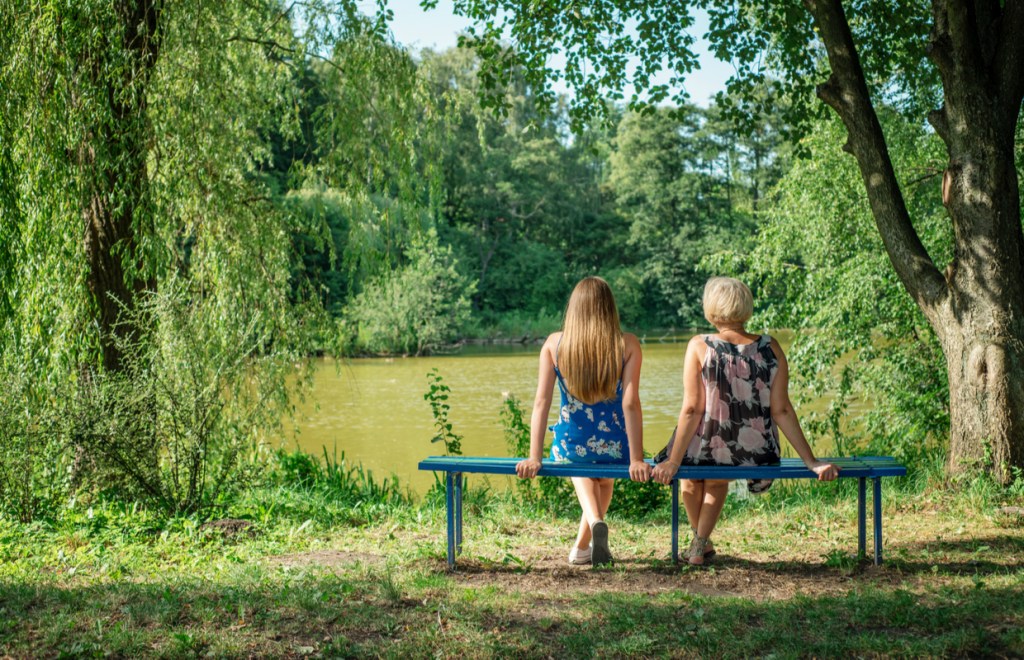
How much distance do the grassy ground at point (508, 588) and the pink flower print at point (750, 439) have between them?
22.7 inches

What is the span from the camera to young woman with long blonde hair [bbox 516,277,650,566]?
165 inches

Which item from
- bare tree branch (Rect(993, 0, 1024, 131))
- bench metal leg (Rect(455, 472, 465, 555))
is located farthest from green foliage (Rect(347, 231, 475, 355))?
bench metal leg (Rect(455, 472, 465, 555))

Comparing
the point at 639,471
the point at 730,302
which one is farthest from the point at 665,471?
the point at 730,302

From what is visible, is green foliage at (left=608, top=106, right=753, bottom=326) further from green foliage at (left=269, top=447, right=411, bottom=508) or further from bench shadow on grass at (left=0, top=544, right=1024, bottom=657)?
bench shadow on grass at (left=0, top=544, right=1024, bottom=657)

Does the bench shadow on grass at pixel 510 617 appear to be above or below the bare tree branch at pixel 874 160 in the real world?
below

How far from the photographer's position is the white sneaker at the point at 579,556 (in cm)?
441

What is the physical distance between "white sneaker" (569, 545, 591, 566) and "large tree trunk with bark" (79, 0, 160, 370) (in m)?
3.70

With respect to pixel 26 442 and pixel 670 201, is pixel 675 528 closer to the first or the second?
pixel 26 442

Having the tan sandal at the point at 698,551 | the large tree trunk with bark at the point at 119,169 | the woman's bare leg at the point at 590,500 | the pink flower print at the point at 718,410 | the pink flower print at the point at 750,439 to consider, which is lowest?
the tan sandal at the point at 698,551

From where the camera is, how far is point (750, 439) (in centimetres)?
422

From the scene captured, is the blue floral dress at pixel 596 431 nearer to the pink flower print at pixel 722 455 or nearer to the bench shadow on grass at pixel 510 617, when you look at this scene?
the pink flower print at pixel 722 455

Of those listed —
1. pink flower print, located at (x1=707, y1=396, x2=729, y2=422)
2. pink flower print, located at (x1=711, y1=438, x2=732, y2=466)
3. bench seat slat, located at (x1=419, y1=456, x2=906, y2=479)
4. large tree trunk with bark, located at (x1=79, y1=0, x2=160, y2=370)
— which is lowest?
bench seat slat, located at (x1=419, y1=456, x2=906, y2=479)

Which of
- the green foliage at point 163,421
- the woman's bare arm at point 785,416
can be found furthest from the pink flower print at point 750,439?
the green foliage at point 163,421

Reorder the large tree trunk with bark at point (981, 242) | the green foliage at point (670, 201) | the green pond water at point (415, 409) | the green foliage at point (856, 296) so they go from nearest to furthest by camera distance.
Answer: the large tree trunk with bark at point (981, 242) → the green foliage at point (856, 296) → the green pond water at point (415, 409) → the green foliage at point (670, 201)
